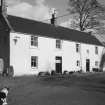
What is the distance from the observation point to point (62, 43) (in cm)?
3744

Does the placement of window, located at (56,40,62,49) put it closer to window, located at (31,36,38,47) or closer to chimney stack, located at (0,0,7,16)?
window, located at (31,36,38,47)

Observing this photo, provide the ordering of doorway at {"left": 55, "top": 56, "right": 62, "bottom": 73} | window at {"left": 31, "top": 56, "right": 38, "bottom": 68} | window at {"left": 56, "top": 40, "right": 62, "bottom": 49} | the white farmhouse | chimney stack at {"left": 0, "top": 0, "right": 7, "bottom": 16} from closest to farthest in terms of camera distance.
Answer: the white farmhouse → chimney stack at {"left": 0, "top": 0, "right": 7, "bottom": 16} → window at {"left": 31, "top": 56, "right": 38, "bottom": 68} → doorway at {"left": 55, "top": 56, "right": 62, "bottom": 73} → window at {"left": 56, "top": 40, "right": 62, "bottom": 49}

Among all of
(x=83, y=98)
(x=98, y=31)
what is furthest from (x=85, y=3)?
(x=83, y=98)

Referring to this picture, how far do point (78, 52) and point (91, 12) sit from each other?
17.9 meters

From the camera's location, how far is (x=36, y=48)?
32719mm

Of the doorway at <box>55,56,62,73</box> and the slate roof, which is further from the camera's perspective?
the doorway at <box>55,56,62,73</box>

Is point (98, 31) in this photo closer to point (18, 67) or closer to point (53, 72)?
point (53, 72)

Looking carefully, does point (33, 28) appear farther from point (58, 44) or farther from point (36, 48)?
point (58, 44)

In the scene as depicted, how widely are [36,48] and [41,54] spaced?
134 cm

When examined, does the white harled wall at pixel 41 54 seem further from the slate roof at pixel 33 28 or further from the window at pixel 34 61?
the slate roof at pixel 33 28

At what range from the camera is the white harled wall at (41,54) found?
97.9 feet

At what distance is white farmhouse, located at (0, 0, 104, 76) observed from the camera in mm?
29797

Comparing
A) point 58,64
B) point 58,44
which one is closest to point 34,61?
point 58,64

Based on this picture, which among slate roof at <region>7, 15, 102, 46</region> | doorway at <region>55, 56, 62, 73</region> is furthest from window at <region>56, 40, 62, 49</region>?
doorway at <region>55, 56, 62, 73</region>
